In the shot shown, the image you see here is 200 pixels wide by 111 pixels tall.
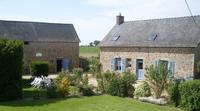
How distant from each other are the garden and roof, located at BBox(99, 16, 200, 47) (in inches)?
257

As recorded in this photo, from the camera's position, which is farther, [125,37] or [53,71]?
[53,71]

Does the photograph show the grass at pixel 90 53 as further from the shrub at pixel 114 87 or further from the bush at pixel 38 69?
the shrub at pixel 114 87

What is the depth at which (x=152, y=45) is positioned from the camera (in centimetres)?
2831

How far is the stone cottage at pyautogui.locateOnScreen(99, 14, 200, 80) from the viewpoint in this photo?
25547 millimetres

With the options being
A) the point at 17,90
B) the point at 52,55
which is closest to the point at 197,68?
the point at 17,90

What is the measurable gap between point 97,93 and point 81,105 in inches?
177

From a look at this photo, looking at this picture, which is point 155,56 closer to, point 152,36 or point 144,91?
point 152,36

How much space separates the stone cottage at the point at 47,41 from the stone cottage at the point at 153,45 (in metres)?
7.96

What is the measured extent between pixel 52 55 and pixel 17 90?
22.4 metres

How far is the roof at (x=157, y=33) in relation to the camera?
26.4 m

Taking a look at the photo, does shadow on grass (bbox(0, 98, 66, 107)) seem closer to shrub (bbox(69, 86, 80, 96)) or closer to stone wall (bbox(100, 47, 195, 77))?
shrub (bbox(69, 86, 80, 96))

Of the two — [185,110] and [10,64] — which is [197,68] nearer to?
[185,110]

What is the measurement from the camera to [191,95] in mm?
16219

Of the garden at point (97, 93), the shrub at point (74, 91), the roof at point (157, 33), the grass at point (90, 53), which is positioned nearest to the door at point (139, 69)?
the roof at point (157, 33)
